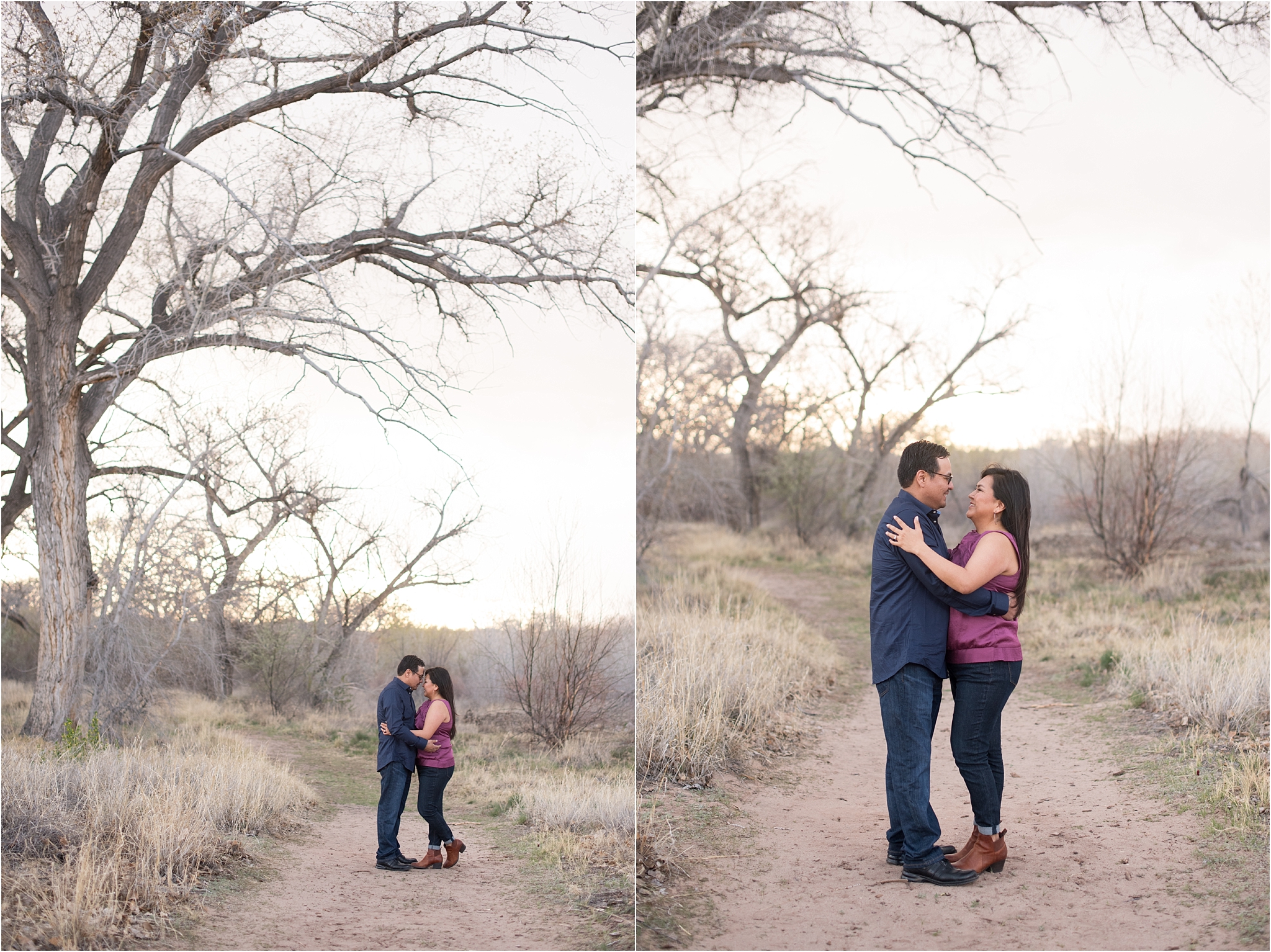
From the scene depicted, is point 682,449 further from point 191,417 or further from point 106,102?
point 106,102

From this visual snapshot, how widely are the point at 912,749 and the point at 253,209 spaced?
4626mm

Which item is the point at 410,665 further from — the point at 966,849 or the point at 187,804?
the point at 966,849

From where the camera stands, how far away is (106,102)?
5.63 metres

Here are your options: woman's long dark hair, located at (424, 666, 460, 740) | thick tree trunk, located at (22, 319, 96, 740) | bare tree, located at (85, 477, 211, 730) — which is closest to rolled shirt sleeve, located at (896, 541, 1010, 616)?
woman's long dark hair, located at (424, 666, 460, 740)

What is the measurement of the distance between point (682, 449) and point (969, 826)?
16.3ft

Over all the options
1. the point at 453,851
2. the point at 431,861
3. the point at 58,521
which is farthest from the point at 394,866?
the point at 58,521

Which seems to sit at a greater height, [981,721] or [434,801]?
[981,721]

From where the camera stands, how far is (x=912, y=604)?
3504 mm

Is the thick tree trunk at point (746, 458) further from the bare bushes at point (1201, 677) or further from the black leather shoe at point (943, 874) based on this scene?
the black leather shoe at point (943, 874)

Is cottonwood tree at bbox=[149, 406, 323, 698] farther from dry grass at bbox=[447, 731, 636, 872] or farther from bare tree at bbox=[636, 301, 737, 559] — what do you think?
bare tree at bbox=[636, 301, 737, 559]

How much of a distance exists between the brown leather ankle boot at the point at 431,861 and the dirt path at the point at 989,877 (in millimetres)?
1429

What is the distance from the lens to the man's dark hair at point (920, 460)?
3.58 meters

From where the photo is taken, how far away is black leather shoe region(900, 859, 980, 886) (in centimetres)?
356

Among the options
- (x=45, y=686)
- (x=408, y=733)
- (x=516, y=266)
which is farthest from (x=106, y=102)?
(x=408, y=733)
